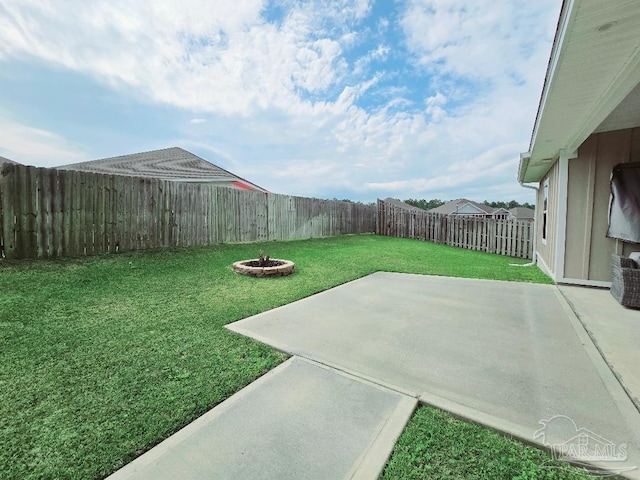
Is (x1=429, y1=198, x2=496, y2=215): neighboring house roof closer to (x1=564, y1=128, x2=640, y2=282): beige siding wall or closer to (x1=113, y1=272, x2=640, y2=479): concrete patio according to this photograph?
(x1=564, y1=128, x2=640, y2=282): beige siding wall

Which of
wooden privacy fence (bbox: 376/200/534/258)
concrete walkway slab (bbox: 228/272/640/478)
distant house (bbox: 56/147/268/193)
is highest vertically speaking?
distant house (bbox: 56/147/268/193)

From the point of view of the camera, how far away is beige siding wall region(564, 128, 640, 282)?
4465 millimetres

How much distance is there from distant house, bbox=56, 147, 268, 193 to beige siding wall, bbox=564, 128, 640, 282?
33.0 ft

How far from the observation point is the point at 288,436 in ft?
4.76

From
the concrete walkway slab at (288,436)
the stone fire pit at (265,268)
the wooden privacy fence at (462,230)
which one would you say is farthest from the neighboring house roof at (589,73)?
the wooden privacy fence at (462,230)

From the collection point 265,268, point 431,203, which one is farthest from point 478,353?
point 431,203

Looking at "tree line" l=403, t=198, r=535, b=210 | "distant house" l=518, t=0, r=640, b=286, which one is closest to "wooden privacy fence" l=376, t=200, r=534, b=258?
"distant house" l=518, t=0, r=640, b=286

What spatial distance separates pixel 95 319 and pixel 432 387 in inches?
126

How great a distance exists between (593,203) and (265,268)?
5.63m

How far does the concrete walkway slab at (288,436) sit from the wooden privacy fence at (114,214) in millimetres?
5179

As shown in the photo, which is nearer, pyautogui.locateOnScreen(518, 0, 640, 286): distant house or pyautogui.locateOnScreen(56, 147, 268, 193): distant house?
pyautogui.locateOnScreen(518, 0, 640, 286): distant house

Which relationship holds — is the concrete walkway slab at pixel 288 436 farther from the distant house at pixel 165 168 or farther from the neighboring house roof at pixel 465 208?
the neighboring house roof at pixel 465 208

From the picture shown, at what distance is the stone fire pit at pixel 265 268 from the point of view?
498cm

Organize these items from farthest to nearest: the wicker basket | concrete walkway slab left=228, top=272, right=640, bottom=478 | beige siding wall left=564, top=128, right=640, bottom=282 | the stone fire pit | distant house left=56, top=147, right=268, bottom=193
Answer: distant house left=56, top=147, right=268, bottom=193, the stone fire pit, beige siding wall left=564, top=128, right=640, bottom=282, the wicker basket, concrete walkway slab left=228, top=272, right=640, bottom=478
